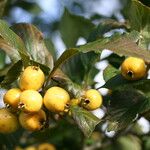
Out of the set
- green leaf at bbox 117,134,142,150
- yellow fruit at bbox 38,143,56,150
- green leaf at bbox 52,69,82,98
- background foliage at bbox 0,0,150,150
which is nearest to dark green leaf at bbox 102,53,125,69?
background foliage at bbox 0,0,150,150

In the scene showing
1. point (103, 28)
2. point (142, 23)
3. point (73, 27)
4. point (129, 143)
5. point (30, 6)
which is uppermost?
point (142, 23)

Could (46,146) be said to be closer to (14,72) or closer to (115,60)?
(115,60)

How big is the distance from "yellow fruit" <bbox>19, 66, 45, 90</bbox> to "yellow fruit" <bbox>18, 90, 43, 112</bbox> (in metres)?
0.02

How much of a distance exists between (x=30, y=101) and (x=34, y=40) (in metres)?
0.39

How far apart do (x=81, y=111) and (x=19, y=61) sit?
0.92 ft

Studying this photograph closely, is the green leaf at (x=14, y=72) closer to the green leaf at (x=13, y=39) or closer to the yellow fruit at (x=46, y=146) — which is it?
the green leaf at (x=13, y=39)

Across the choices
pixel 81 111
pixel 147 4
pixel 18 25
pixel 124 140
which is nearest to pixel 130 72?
pixel 81 111

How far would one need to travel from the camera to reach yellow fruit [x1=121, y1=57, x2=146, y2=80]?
1555 mm

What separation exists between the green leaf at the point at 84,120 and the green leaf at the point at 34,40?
11.9 inches

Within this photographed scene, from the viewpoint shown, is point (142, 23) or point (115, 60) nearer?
point (142, 23)

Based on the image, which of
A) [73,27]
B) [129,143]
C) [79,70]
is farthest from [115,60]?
[129,143]

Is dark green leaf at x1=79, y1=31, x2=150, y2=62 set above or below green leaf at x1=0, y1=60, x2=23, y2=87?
above

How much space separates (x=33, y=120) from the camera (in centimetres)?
150

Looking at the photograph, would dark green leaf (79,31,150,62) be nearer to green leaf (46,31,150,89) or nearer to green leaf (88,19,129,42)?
green leaf (46,31,150,89)
